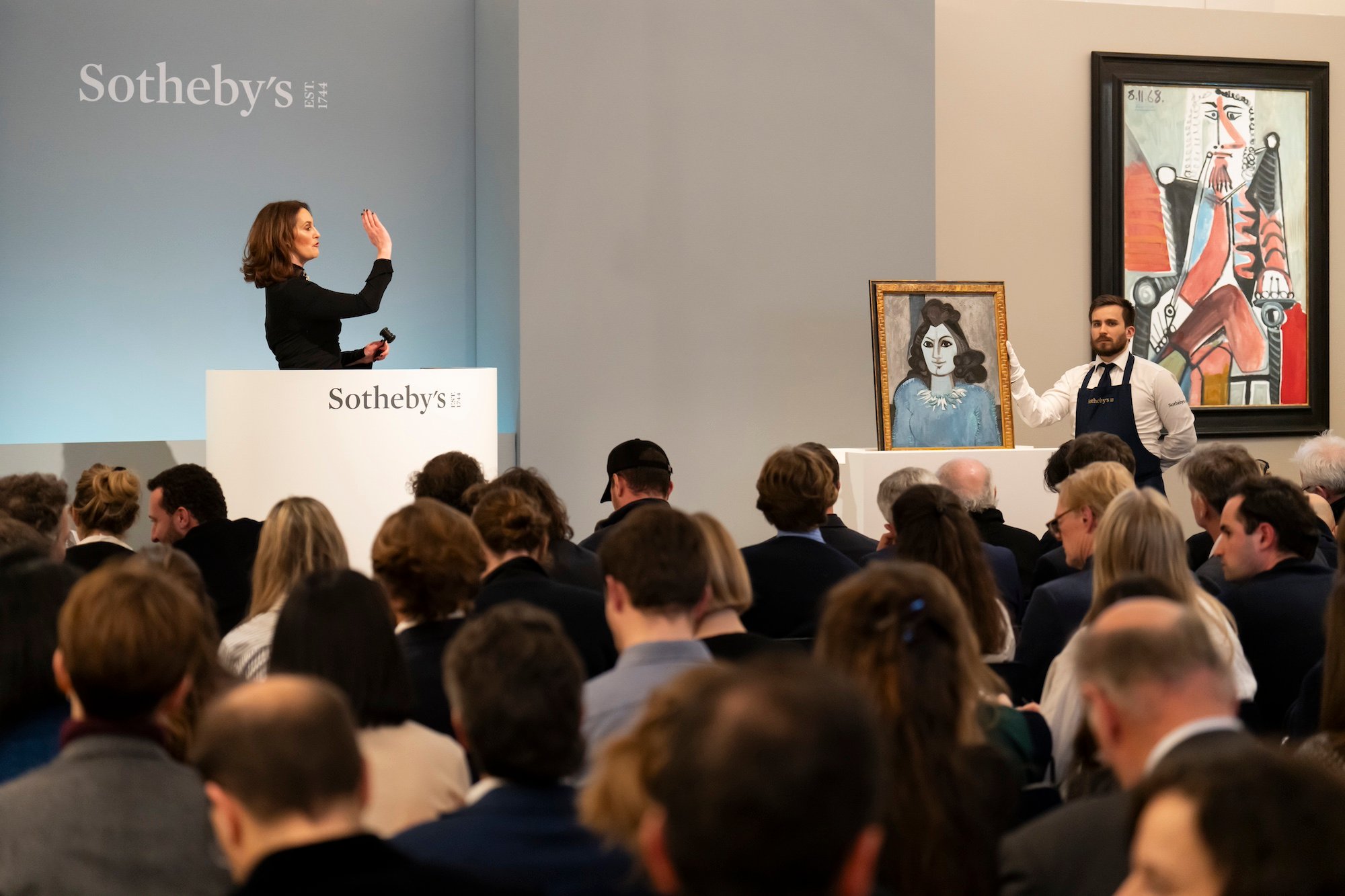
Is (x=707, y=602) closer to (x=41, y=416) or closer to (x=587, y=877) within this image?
(x=587, y=877)

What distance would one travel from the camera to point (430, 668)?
2.76 meters

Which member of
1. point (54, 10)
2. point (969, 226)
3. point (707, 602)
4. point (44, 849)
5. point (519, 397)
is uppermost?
point (54, 10)

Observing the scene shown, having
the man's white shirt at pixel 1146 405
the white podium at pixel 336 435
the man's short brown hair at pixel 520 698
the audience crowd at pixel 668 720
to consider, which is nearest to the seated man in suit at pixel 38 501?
the audience crowd at pixel 668 720

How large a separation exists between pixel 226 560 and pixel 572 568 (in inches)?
42.5

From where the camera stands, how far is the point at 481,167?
764 centimetres

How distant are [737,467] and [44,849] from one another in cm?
542

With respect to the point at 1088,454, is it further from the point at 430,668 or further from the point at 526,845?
the point at 526,845

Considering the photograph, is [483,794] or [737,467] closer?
[483,794]

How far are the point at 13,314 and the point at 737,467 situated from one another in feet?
12.2

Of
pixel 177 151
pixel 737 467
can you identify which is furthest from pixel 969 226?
pixel 177 151

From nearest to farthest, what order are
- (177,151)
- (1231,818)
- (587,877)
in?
(1231,818) < (587,877) < (177,151)

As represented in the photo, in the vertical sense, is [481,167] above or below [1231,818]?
above

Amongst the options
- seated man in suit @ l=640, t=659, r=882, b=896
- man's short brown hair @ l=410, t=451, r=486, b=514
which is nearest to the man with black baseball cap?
man's short brown hair @ l=410, t=451, r=486, b=514

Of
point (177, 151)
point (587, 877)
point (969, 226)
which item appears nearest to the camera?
point (587, 877)
